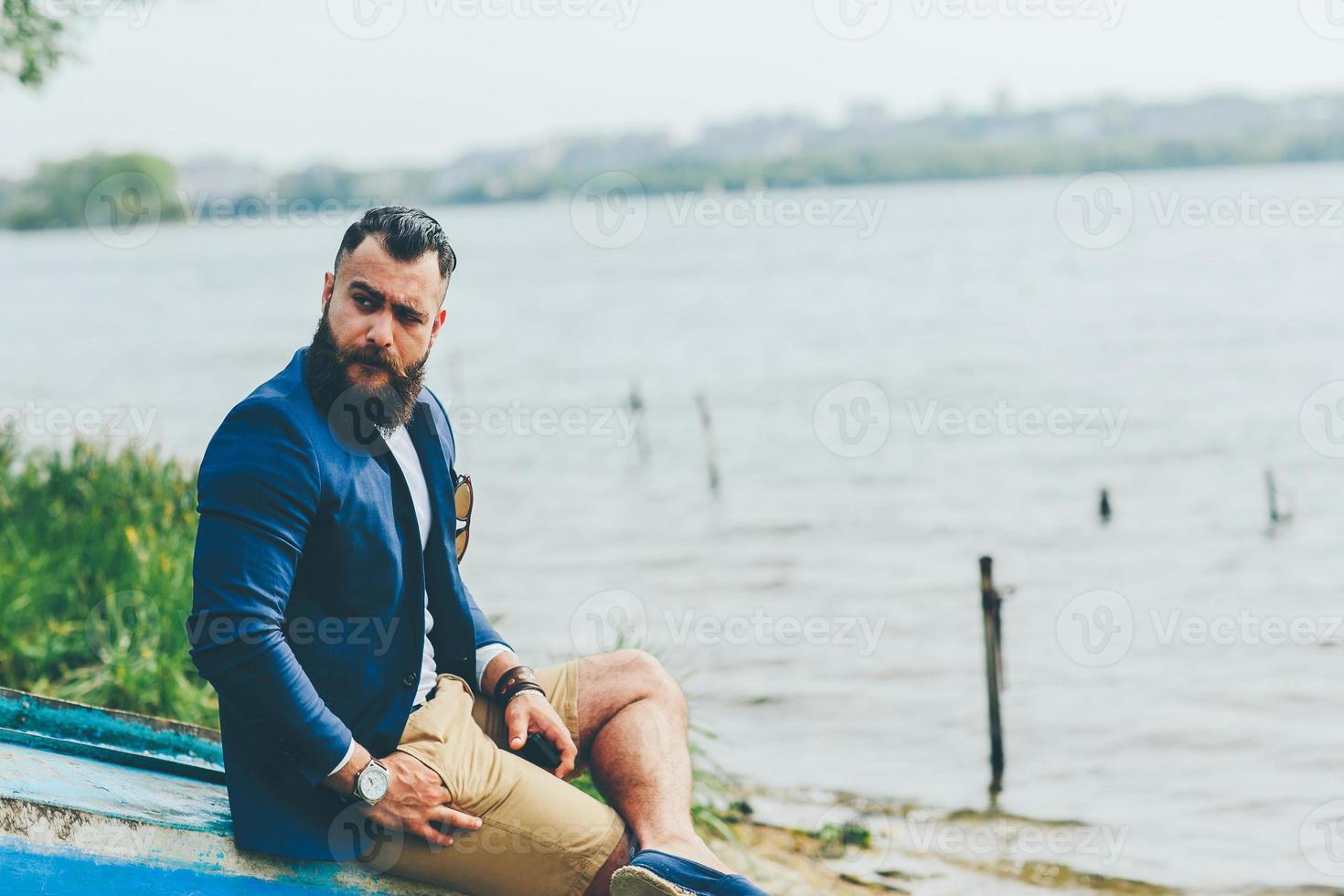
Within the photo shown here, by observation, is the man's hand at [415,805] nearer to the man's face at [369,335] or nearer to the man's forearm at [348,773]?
the man's forearm at [348,773]

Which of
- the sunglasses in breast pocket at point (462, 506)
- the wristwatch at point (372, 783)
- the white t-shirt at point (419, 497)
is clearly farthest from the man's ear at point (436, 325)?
the wristwatch at point (372, 783)

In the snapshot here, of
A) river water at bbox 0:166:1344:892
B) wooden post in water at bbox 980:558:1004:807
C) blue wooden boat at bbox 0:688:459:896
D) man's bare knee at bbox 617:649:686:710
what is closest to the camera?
blue wooden boat at bbox 0:688:459:896

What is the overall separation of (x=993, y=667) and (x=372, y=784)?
5.09 m

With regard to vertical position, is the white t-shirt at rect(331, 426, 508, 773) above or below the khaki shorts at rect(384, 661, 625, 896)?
above

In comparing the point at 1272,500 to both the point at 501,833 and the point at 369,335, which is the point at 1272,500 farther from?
the point at 369,335

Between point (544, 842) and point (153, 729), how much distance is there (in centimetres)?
175

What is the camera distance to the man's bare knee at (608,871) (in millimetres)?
3334

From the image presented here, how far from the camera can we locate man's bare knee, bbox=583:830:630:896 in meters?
3.33

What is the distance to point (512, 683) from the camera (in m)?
3.69

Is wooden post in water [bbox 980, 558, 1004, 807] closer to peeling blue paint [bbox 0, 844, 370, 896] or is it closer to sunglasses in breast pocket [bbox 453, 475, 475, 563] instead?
sunglasses in breast pocket [bbox 453, 475, 475, 563]

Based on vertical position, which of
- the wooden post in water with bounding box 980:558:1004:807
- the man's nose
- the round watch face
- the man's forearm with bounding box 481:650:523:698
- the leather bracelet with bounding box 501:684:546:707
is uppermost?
the man's nose

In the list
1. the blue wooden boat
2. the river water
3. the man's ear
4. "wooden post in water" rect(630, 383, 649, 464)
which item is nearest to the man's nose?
the man's ear

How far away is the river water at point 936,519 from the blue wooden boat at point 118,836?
151 inches

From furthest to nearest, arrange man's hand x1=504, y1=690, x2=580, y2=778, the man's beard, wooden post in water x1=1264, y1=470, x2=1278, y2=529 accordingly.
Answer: wooden post in water x1=1264, y1=470, x2=1278, y2=529
man's hand x1=504, y1=690, x2=580, y2=778
the man's beard
